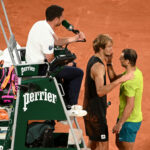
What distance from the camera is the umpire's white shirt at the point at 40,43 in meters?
6.69

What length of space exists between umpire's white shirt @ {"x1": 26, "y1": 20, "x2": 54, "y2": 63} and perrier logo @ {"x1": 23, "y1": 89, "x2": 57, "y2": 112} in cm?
64

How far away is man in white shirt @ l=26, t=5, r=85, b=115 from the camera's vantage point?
22.0 feet

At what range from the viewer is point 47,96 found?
6.34 metres

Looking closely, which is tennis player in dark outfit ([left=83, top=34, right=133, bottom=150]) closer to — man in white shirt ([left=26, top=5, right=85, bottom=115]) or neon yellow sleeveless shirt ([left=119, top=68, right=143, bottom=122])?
man in white shirt ([left=26, top=5, right=85, bottom=115])

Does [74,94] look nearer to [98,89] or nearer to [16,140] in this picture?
[98,89]

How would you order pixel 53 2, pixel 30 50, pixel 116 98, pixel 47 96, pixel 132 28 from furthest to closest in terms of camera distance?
pixel 53 2 → pixel 132 28 → pixel 116 98 → pixel 30 50 → pixel 47 96

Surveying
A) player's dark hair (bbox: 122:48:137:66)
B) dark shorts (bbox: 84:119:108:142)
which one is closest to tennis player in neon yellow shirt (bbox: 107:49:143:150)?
player's dark hair (bbox: 122:48:137:66)

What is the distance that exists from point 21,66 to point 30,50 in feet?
1.54

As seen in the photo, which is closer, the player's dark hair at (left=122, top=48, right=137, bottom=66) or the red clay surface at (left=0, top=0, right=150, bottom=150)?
the player's dark hair at (left=122, top=48, right=137, bottom=66)

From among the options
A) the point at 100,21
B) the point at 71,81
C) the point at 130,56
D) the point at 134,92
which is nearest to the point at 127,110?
the point at 134,92

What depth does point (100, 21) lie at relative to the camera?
14922 mm

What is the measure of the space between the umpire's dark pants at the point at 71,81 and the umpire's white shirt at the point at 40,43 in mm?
366

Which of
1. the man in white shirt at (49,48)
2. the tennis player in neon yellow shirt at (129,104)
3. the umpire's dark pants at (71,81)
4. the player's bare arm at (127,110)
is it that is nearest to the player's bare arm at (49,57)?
the man in white shirt at (49,48)

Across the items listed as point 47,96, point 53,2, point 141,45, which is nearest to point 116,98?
point 141,45
